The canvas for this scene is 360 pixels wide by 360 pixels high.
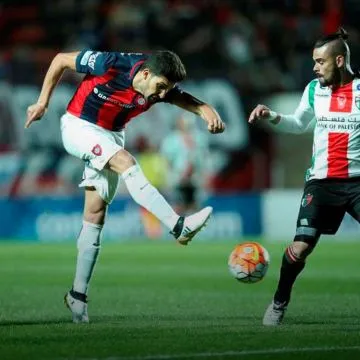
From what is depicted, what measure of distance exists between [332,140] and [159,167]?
1383 cm

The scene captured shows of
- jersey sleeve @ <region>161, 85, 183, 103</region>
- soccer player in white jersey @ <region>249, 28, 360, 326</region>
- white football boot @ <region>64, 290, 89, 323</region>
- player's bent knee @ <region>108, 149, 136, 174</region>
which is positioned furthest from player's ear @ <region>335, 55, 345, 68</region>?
white football boot @ <region>64, 290, 89, 323</region>

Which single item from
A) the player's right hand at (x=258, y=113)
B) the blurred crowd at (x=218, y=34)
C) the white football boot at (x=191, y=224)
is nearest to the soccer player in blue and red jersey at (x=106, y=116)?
the white football boot at (x=191, y=224)

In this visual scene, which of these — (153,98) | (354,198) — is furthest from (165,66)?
(354,198)

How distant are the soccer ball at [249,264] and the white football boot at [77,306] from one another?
1.08 meters

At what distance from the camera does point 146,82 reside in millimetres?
8195

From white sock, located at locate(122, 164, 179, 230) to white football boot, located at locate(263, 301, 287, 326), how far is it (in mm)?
999

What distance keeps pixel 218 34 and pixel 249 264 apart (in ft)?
52.0

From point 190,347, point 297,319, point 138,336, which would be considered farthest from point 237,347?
point 297,319

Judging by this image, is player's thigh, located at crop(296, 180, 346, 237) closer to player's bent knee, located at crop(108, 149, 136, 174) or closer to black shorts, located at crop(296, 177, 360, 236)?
black shorts, located at crop(296, 177, 360, 236)

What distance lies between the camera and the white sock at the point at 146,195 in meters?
7.93

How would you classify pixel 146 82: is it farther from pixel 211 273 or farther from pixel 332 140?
pixel 211 273

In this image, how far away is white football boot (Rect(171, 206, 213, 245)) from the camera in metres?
7.71

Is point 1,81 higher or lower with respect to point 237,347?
higher

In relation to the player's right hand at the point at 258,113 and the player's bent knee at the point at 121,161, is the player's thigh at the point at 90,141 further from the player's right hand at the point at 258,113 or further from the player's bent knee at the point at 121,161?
the player's right hand at the point at 258,113
